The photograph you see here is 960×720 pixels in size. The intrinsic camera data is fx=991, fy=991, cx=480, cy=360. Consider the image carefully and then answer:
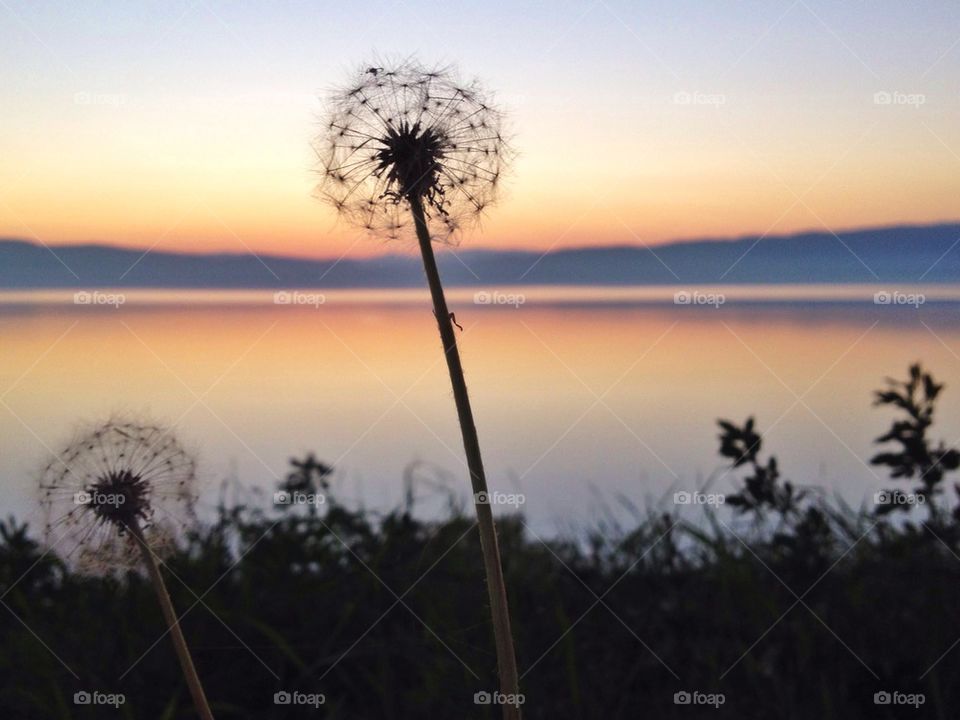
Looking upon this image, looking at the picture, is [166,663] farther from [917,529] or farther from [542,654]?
[917,529]

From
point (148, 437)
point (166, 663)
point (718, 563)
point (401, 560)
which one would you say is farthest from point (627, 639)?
point (148, 437)

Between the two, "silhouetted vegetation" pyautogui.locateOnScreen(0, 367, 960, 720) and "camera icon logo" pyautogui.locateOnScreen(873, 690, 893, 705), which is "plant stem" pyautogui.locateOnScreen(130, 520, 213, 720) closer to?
"silhouetted vegetation" pyautogui.locateOnScreen(0, 367, 960, 720)

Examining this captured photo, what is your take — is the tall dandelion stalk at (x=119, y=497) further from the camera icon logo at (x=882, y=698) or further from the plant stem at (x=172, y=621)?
the camera icon logo at (x=882, y=698)

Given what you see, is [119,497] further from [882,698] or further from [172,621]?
[882,698]

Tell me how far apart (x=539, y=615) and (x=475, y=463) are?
2029 millimetres

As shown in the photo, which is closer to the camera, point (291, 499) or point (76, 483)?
point (76, 483)

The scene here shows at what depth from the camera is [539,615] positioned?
4.02m

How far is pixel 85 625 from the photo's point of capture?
398 centimetres

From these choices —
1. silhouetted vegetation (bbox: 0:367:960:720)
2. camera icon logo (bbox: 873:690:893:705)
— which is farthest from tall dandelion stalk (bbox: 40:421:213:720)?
camera icon logo (bbox: 873:690:893:705)

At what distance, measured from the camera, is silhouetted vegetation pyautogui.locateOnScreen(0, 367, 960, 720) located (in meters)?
3.62

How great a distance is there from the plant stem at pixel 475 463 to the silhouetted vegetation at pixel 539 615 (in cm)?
123

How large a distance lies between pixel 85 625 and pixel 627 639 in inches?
85.1

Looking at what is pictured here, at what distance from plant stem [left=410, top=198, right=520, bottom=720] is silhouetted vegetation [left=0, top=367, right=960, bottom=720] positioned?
4.02 feet

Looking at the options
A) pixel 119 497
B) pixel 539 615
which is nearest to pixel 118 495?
pixel 119 497
